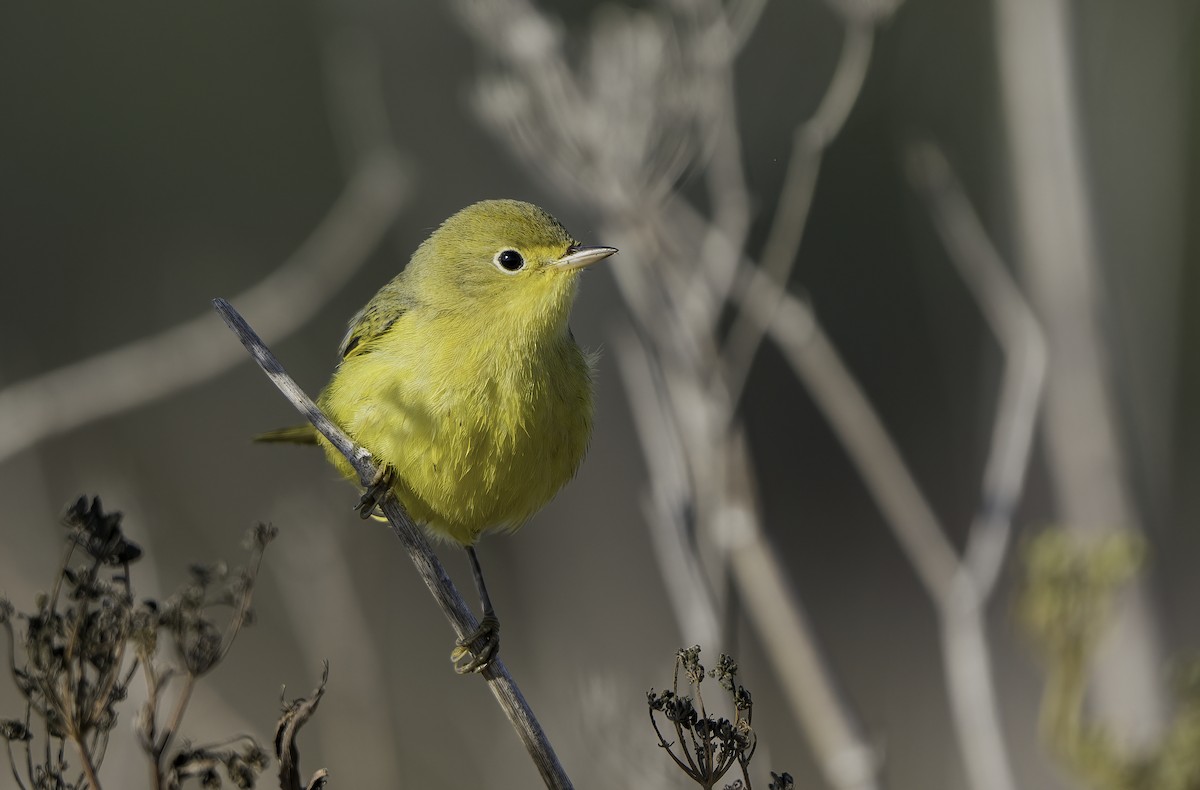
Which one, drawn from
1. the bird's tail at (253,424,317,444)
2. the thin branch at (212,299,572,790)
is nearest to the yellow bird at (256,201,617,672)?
the bird's tail at (253,424,317,444)

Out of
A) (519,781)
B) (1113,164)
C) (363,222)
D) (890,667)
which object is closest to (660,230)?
(363,222)

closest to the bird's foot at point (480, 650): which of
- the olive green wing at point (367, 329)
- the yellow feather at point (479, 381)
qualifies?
the yellow feather at point (479, 381)

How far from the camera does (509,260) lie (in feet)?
13.7

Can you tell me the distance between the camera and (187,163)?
1302 cm

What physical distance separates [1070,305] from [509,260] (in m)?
2.22

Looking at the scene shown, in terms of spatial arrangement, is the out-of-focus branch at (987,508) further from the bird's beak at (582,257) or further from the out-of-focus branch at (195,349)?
the out-of-focus branch at (195,349)

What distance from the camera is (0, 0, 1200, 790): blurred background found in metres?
4.58

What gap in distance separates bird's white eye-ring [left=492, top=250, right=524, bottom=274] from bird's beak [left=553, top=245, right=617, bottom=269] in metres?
0.14

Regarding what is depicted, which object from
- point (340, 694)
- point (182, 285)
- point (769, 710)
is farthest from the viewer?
point (769, 710)

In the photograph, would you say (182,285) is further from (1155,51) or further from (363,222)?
(1155,51)

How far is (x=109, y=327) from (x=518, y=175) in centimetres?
516

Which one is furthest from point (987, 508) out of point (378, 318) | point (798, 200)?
point (378, 318)

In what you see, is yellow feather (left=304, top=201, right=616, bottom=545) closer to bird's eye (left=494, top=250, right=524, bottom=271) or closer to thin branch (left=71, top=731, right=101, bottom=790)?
bird's eye (left=494, top=250, right=524, bottom=271)

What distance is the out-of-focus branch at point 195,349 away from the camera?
4.25 m
